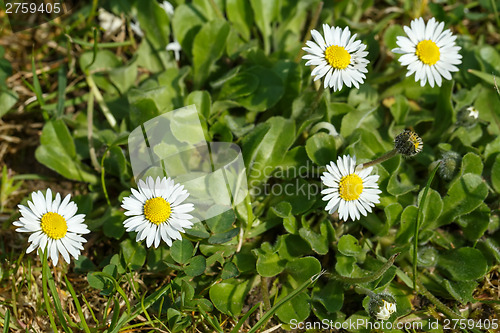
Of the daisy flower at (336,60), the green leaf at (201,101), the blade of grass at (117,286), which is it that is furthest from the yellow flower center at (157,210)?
the daisy flower at (336,60)

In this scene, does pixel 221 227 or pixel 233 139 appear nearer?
pixel 221 227

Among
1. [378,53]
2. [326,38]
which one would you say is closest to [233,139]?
[326,38]

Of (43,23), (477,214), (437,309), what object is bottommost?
(437,309)

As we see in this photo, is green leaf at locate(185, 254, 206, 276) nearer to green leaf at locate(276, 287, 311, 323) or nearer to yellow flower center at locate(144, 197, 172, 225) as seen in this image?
yellow flower center at locate(144, 197, 172, 225)

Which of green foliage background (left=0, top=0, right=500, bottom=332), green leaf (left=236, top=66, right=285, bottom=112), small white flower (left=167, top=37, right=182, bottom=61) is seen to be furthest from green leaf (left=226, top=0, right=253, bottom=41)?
green leaf (left=236, top=66, right=285, bottom=112)

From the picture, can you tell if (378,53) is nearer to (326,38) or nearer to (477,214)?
(326,38)

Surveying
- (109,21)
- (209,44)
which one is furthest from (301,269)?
(109,21)
